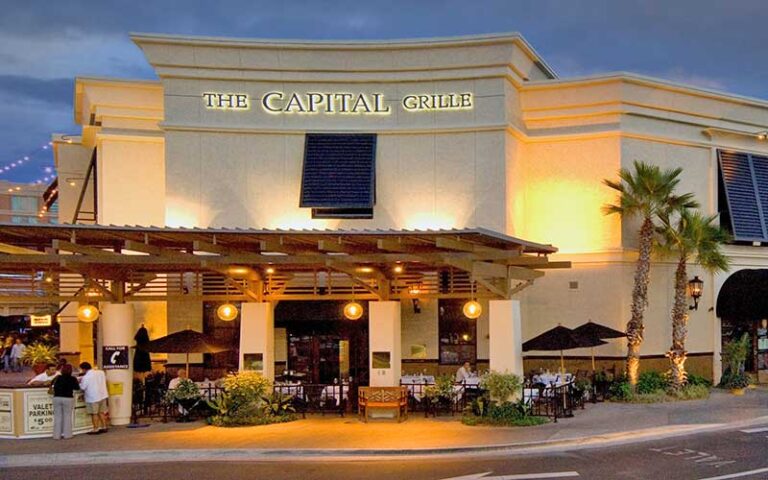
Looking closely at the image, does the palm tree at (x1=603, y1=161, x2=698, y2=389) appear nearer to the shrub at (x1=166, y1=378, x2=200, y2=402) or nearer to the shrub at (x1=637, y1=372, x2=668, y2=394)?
the shrub at (x1=637, y1=372, x2=668, y2=394)

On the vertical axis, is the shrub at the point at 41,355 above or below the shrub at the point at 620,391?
above

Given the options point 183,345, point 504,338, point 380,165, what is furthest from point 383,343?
point 380,165

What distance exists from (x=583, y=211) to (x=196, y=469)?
15.1m

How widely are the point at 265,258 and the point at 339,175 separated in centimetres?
660

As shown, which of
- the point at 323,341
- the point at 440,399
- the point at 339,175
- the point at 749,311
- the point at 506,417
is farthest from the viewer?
the point at 749,311

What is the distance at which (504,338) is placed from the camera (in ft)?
65.0

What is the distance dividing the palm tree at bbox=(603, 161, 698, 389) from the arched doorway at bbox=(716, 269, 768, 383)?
394 cm

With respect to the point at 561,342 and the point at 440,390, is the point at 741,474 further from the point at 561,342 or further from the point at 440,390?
the point at 561,342

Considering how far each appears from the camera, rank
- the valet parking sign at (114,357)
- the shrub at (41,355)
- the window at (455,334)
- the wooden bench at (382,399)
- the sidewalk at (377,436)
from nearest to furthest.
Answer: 1. the sidewalk at (377,436)
2. the wooden bench at (382,399)
3. the valet parking sign at (114,357)
4. the window at (455,334)
5. the shrub at (41,355)

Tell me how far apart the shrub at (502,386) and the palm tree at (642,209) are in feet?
18.7

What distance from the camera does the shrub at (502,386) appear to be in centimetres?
1900

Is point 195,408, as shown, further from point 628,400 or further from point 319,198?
point 628,400

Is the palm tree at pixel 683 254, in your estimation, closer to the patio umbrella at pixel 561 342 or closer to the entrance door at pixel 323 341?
the patio umbrella at pixel 561 342

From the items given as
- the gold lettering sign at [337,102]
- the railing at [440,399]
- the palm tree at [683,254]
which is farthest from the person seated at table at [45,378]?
the palm tree at [683,254]
